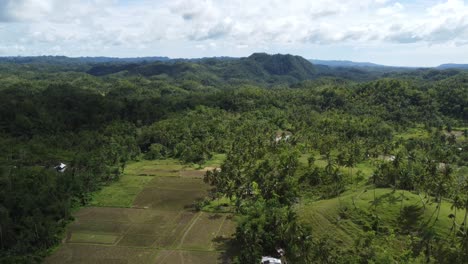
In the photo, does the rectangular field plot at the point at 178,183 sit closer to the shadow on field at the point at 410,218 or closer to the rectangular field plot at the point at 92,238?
the rectangular field plot at the point at 92,238

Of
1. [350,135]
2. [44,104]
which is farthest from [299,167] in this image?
[44,104]

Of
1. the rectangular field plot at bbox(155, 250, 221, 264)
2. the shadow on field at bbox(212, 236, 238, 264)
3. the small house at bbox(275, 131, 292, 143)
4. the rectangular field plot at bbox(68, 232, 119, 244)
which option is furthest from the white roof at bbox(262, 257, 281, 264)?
the small house at bbox(275, 131, 292, 143)

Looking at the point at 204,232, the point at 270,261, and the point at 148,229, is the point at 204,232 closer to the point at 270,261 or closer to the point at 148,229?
the point at 148,229

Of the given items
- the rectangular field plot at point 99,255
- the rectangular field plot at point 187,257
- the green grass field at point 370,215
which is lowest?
the rectangular field plot at point 99,255

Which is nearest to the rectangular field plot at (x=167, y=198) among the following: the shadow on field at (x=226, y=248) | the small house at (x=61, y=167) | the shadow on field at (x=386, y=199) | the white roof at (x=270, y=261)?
the shadow on field at (x=226, y=248)

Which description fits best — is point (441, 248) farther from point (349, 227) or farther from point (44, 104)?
point (44, 104)

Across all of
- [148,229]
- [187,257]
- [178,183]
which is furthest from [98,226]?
[178,183]
